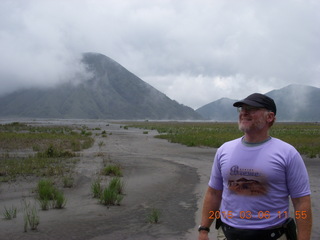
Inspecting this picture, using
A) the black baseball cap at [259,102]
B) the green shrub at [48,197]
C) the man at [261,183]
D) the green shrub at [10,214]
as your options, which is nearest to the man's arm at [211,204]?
the man at [261,183]

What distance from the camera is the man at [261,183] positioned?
2535 millimetres

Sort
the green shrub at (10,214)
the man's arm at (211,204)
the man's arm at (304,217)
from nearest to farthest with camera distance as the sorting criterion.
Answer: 1. the man's arm at (304,217)
2. the man's arm at (211,204)
3. the green shrub at (10,214)

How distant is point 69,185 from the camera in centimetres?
979

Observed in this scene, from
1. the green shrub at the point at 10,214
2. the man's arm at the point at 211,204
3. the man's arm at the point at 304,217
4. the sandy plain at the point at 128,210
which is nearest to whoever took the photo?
the man's arm at the point at 304,217

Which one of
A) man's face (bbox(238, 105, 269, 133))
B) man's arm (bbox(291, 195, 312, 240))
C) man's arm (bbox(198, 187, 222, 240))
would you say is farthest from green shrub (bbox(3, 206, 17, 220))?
man's arm (bbox(291, 195, 312, 240))

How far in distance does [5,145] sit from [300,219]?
22482 mm

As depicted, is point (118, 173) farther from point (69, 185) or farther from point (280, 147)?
point (280, 147)

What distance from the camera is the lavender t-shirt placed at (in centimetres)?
253

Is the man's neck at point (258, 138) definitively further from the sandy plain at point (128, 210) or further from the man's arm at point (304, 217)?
the sandy plain at point (128, 210)

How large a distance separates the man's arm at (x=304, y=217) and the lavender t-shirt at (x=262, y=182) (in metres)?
0.02

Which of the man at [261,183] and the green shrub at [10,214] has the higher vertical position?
the man at [261,183]

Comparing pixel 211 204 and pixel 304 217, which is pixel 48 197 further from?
pixel 304 217

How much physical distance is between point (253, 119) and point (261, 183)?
529mm

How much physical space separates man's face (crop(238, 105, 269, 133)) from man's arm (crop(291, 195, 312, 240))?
0.64 metres
